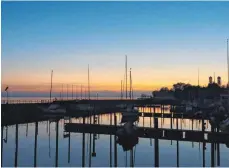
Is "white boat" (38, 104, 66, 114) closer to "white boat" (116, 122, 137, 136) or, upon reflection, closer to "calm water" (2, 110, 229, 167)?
"calm water" (2, 110, 229, 167)

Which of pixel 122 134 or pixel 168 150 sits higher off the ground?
pixel 122 134

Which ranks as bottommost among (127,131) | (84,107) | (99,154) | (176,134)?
(99,154)

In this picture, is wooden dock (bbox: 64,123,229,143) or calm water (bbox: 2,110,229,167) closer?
wooden dock (bbox: 64,123,229,143)

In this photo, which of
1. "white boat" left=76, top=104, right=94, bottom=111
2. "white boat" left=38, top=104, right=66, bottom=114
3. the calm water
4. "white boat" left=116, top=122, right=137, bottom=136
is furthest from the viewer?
"white boat" left=76, top=104, right=94, bottom=111

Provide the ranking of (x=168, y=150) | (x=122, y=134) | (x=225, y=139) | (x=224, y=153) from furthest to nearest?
1. (x=168, y=150)
2. (x=224, y=153)
3. (x=122, y=134)
4. (x=225, y=139)

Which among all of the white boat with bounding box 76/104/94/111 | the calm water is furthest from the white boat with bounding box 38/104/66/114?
the calm water

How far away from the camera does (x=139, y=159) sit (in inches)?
1049

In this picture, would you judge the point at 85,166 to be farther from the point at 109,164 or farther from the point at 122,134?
the point at 122,134

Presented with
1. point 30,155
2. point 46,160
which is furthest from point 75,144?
point 46,160

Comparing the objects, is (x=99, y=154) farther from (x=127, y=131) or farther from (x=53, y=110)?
(x=53, y=110)

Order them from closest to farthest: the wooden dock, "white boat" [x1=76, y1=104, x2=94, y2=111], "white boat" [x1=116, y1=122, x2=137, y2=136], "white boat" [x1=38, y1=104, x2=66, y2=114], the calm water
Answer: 1. the wooden dock
2. "white boat" [x1=116, y1=122, x2=137, y2=136]
3. the calm water
4. "white boat" [x1=38, y1=104, x2=66, y2=114]
5. "white boat" [x1=76, y1=104, x2=94, y2=111]

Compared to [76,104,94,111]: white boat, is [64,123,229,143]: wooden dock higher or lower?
higher

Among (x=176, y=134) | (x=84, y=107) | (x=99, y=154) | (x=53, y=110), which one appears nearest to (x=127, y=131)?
(x=176, y=134)

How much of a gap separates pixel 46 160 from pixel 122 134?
761 cm
